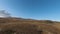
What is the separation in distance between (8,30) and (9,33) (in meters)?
0.74

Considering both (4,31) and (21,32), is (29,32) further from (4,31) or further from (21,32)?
(4,31)

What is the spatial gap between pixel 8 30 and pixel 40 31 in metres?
5.05

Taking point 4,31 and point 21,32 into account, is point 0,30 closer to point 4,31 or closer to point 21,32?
point 4,31

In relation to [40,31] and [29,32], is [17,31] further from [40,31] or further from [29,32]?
[40,31]

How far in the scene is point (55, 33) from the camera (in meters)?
26.8

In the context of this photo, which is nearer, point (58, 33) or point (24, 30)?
point (24, 30)

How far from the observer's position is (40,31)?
933 inches

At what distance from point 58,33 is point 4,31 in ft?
32.9

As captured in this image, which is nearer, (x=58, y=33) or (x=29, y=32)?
(x=29, y=32)

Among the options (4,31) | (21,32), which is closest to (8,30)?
(4,31)

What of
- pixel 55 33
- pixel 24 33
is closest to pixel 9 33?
pixel 24 33

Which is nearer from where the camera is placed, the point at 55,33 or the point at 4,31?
the point at 4,31

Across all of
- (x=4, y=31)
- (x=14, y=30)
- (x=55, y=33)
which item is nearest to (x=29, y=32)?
(x=14, y=30)

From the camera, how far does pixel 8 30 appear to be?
78.4 ft
